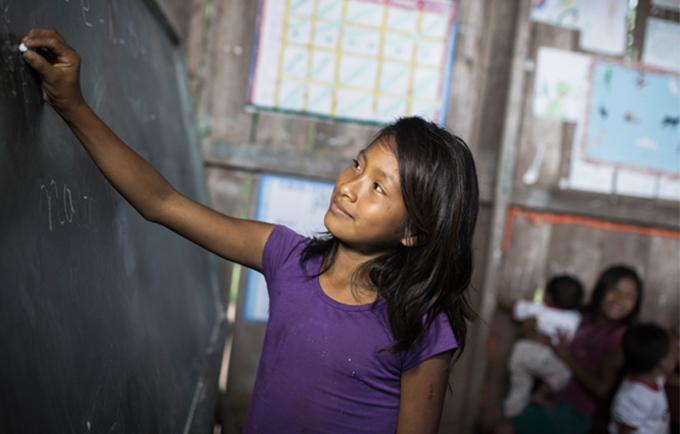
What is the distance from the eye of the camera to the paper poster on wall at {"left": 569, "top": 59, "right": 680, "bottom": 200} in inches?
95.4

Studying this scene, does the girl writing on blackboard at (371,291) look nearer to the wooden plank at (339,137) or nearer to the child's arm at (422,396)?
the child's arm at (422,396)

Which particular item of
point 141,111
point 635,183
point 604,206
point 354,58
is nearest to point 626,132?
point 635,183

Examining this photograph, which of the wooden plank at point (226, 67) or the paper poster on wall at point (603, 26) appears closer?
the wooden plank at point (226, 67)

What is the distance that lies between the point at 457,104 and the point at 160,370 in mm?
1830

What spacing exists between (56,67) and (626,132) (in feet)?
8.47

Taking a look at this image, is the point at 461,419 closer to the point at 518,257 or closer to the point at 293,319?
the point at 518,257

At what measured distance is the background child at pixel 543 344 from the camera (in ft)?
7.46

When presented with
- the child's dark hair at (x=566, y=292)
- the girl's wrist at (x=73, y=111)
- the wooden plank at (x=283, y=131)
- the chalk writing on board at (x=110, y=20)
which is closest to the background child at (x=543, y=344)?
the child's dark hair at (x=566, y=292)

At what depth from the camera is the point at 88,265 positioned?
28.0 inches

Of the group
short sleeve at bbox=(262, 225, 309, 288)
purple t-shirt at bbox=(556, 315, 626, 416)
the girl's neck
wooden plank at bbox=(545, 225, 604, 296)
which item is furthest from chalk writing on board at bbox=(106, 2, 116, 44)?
purple t-shirt at bbox=(556, 315, 626, 416)

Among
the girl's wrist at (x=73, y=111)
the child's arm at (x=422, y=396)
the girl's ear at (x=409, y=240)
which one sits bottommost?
the child's arm at (x=422, y=396)

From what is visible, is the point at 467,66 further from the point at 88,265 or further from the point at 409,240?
the point at 88,265

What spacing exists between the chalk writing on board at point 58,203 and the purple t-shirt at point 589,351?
7.48ft

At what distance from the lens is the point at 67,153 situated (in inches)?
27.1
